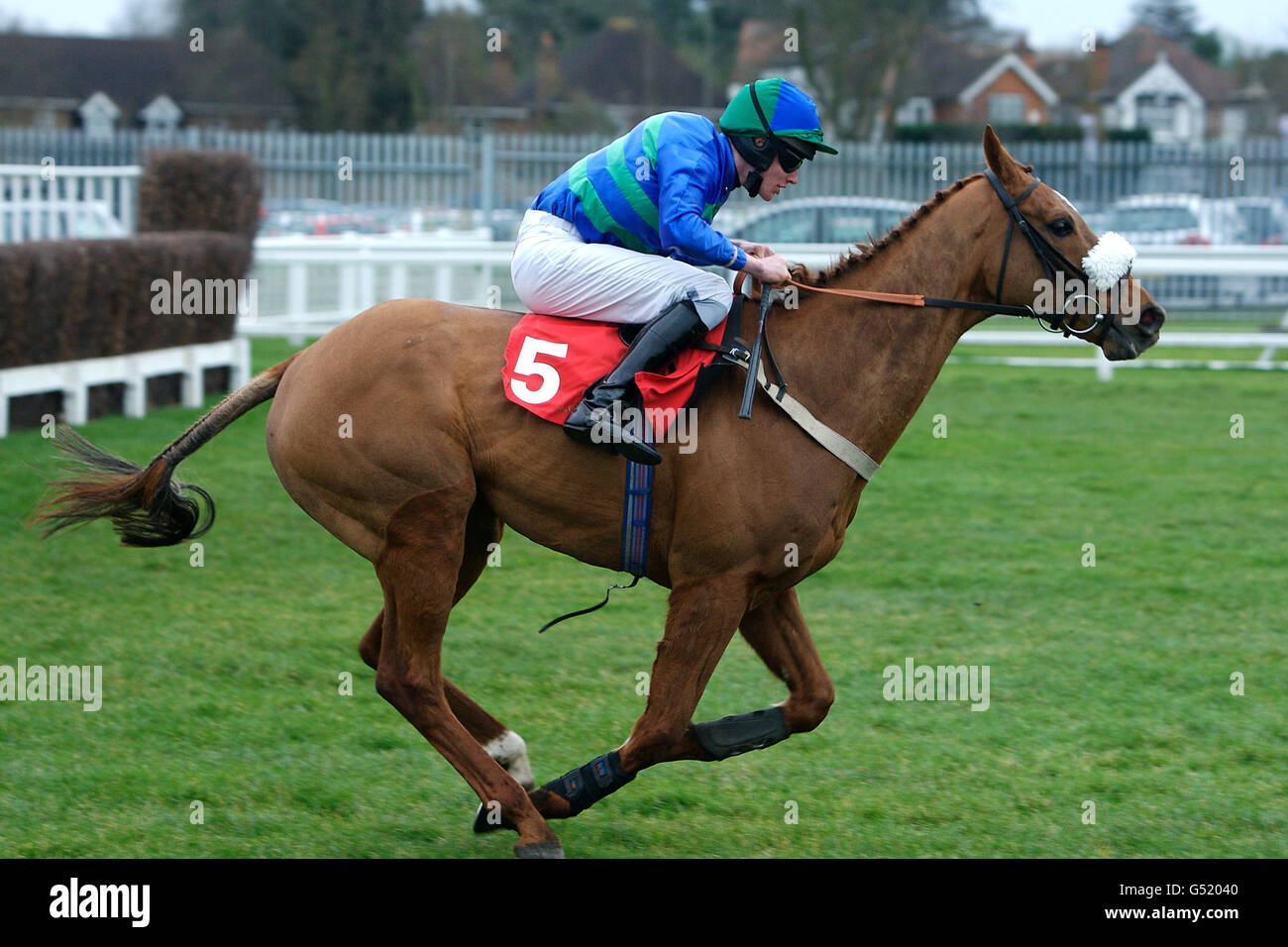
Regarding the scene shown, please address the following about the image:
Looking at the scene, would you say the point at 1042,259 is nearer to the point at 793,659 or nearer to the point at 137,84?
the point at 793,659

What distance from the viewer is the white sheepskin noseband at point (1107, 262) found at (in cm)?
Result: 407

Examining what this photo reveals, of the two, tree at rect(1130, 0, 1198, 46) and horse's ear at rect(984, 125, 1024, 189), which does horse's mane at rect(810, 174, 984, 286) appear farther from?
tree at rect(1130, 0, 1198, 46)

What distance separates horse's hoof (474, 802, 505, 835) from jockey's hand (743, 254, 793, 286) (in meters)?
1.69

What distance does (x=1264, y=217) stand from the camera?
19.2 m

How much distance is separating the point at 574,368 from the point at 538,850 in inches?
52.0

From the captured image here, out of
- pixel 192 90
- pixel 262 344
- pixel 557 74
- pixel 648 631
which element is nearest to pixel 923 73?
pixel 557 74

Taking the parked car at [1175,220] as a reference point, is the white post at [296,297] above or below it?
below

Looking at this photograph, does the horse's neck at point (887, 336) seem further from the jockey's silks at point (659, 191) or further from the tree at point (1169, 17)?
the tree at point (1169, 17)

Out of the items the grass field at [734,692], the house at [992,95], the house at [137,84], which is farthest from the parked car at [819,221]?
the house at [992,95]

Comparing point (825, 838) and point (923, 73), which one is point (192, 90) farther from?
point (825, 838)

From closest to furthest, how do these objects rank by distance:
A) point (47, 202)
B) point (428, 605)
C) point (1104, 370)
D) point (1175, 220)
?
point (428, 605)
point (47, 202)
point (1104, 370)
point (1175, 220)

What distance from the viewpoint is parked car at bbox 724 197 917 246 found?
18.2 metres

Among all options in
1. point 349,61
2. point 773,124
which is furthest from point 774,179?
point 349,61

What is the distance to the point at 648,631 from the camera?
21.2ft
